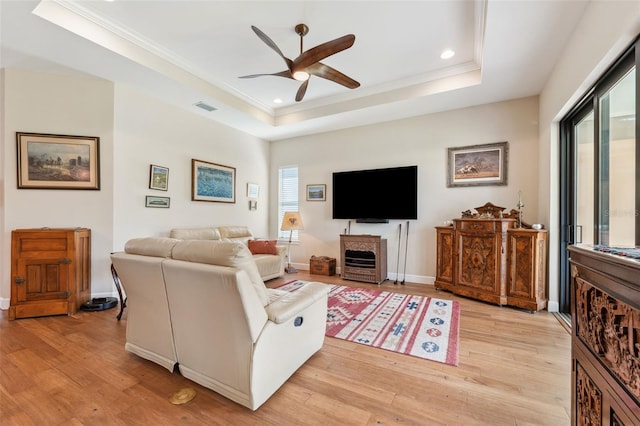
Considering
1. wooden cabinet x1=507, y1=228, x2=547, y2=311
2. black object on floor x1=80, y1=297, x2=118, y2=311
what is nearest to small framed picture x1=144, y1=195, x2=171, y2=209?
black object on floor x1=80, y1=297, x2=118, y2=311

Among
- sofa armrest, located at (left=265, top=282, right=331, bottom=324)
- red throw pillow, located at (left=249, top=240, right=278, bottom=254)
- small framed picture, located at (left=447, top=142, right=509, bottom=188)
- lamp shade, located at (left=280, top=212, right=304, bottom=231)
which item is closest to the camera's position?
sofa armrest, located at (left=265, top=282, right=331, bottom=324)

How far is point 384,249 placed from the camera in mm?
4758

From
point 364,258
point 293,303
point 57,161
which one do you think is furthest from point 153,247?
point 364,258

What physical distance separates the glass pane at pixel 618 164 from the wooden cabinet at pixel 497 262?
95cm

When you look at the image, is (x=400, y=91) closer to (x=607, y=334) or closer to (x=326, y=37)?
(x=326, y=37)

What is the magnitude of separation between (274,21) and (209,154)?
272 cm

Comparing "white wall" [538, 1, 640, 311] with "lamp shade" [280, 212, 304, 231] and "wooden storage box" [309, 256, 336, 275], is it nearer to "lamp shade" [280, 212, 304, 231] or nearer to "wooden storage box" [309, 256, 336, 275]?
"wooden storage box" [309, 256, 336, 275]

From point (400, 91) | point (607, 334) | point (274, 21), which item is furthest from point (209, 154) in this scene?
point (607, 334)

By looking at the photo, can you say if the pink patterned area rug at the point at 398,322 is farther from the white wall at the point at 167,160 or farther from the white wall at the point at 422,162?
→ the white wall at the point at 167,160

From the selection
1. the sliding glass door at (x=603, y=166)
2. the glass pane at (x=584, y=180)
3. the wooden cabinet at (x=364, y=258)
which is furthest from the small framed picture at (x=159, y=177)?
the glass pane at (x=584, y=180)

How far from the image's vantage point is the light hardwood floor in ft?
5.13

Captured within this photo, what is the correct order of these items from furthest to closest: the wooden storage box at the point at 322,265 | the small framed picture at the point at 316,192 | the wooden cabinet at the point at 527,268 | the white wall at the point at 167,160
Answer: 1. the small framed picture at the point at 316,192
2. the wooden storage box at the point at 322,265
3. the white wall at the point at 167,160
4. the wooden cabinet at the point at 527,268

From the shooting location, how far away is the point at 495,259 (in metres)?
3.46

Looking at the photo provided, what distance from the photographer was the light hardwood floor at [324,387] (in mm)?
1562
